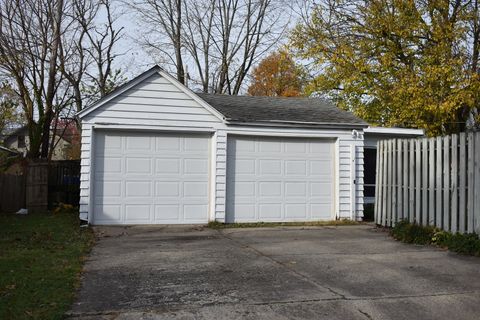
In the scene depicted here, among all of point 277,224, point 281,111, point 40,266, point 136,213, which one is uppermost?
point 281,111

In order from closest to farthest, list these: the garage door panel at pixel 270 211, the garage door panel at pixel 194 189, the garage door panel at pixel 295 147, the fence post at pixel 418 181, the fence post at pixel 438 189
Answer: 1. the fence post at pixel 438 189
2. the fence post at pixel 418 181
3. the garage door panel at pixel 194 189
4. the garage door panel at pixel 270 211
5. the garage door panel at pixel 295 147

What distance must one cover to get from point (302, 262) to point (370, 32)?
522 inches

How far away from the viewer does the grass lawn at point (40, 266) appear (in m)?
5.13

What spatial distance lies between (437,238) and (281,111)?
6.13m

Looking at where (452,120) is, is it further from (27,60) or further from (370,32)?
(27,60)

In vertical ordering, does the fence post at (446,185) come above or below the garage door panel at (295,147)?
below

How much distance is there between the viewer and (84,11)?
23172mm

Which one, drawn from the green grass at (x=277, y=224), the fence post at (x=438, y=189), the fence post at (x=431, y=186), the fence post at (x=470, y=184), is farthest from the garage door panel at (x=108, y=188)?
the fence post at (x=470, y=184)

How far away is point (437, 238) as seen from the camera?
930 cm

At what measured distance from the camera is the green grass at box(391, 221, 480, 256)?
27.5 feet

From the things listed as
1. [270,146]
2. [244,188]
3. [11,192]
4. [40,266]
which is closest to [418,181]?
[270,146]

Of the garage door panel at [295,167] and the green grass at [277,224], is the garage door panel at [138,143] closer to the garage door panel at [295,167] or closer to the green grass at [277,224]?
the green grass at [277,224]

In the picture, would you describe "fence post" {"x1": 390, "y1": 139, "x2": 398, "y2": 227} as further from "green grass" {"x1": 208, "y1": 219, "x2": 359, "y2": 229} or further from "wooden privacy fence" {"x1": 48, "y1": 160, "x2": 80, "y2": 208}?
"wooden privacy fence" {"x1": 48, "y1": 160, "x2": 80, "y2": 208}

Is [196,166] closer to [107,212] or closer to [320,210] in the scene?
[107,212]
